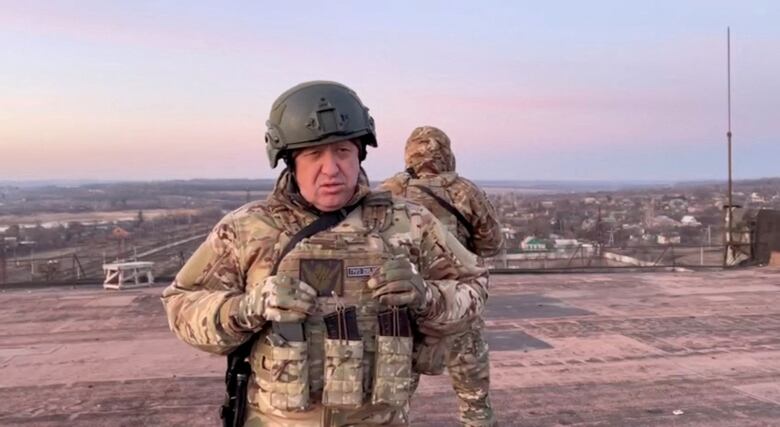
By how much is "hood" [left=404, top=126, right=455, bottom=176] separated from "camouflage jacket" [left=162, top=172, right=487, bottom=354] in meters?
2.16

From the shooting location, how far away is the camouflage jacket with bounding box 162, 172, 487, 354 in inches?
88.0

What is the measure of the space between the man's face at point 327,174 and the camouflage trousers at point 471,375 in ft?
6.39

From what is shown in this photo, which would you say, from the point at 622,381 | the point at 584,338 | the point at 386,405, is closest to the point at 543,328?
the point at 584,338

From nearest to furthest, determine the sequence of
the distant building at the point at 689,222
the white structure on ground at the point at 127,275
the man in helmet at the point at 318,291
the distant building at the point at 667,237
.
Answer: the man in helmet at the point at 318,291
the white structure on ground at the point at 127,275
the distant building at the point at 667,237
the distant building at the point at 689,222

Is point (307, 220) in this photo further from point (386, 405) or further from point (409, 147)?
point (409, 147)

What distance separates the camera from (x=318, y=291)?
2260 millimetres

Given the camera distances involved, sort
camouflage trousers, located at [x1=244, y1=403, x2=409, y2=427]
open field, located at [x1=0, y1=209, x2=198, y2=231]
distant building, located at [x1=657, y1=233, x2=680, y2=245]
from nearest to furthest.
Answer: camouflage trousers, located at [x1=244, y1=403, x2=409, y2=427] < distant building, located at [x1=657, y1=233, x2=680, y2=245] < open field, located at [x1=0, y1=209, x2=198, y2=231]

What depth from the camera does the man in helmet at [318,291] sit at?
2.17m

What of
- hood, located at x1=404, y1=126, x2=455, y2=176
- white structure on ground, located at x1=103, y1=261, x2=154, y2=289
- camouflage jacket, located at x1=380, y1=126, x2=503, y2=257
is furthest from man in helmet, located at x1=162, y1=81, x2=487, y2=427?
white structure on ground, located at x1=103, y1=261, x2=154, y2=289

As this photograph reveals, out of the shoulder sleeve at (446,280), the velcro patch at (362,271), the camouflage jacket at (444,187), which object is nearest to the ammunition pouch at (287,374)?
the velcro patch at (362,271)

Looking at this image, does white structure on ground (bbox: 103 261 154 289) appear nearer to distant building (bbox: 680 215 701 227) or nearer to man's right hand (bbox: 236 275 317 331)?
man's right hand (bbox: 236 275 317 331)

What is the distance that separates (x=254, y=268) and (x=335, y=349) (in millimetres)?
399

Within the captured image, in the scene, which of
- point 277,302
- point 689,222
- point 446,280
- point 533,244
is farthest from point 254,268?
point 689,222

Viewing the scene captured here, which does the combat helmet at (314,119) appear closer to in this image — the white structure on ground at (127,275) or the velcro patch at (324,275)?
the velcro patch at (324,275)
